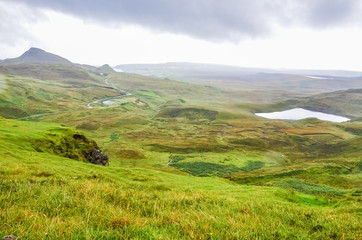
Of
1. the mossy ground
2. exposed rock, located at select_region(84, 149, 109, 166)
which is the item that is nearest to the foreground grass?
the mossy ground

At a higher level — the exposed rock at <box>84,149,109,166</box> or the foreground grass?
the foreground grass

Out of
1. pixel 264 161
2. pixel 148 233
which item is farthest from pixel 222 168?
pixel 148 233

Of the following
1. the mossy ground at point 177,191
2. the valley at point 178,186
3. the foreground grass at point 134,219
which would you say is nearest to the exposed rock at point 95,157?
the valley at point 178,186

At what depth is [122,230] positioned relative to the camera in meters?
6.16

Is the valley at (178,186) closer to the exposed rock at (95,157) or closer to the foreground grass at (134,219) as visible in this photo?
the foreground grass at (134,219)

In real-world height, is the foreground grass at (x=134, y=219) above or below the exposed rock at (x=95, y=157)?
above

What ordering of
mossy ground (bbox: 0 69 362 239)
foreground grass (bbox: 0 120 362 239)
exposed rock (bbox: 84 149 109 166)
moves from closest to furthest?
foreground grass (bbox: 0 120 362 239) < mossy ground (bbox: 0 69 362 239) < exposed rock (bbox: 84 149 109 166)

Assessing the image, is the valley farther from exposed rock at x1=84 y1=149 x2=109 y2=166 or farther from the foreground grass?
Result: exposed rock at x1=84 y1=149 x2=109 y2=166

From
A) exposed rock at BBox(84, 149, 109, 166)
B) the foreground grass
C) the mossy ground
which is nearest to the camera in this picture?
the foreground grass

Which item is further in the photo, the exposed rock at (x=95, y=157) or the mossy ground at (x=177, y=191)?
the exposed rock at (x=95, y=157)

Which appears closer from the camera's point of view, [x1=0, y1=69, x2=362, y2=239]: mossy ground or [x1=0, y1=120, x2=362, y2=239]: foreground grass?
[x1=0, y1=120, x2=362, y2=239]: foreground grass

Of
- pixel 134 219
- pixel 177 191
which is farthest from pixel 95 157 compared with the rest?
pixel 134 219

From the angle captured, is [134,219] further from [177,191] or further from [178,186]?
[178,186]

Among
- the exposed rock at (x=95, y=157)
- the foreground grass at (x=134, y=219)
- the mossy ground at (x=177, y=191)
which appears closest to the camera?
the foreground grass at (x=134, y=219)
